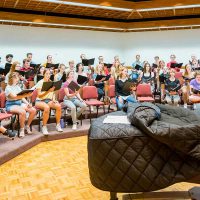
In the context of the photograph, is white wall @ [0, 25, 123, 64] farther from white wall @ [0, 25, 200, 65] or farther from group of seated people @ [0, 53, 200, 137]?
group of seated people @ [0, 53, 200, 137]

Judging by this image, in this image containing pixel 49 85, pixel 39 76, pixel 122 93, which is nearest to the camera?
pixel 49 85

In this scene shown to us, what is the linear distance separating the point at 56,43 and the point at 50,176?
955 centimetres

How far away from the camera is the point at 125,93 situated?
671 cm

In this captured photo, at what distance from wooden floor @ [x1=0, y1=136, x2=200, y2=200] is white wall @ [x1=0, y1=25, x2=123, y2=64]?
7356 millimetres

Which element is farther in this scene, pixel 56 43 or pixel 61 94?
pixel 56 43

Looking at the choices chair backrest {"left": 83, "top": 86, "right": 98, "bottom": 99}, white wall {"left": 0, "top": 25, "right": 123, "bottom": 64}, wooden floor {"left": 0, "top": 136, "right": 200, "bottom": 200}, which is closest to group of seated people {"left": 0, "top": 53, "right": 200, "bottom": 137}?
chair backrest {"left": 83, "top": 86, "right": 98, "bottom": 99}

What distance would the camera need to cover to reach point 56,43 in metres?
12.6

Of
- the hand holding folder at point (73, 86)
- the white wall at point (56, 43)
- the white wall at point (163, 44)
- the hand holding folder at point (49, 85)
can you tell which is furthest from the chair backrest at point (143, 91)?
the white wall at point (163, 44)

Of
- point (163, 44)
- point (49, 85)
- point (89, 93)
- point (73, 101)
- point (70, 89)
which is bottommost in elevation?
point (73, 101)

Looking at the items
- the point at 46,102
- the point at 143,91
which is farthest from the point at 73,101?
the point at 143,91

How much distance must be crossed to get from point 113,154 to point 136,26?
11.8 metres

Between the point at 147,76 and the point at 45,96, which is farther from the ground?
the point at 147,76

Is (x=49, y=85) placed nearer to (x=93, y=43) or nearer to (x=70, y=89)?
(x=70, y=89)

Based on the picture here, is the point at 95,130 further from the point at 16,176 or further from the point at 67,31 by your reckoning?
the point at 67,31
